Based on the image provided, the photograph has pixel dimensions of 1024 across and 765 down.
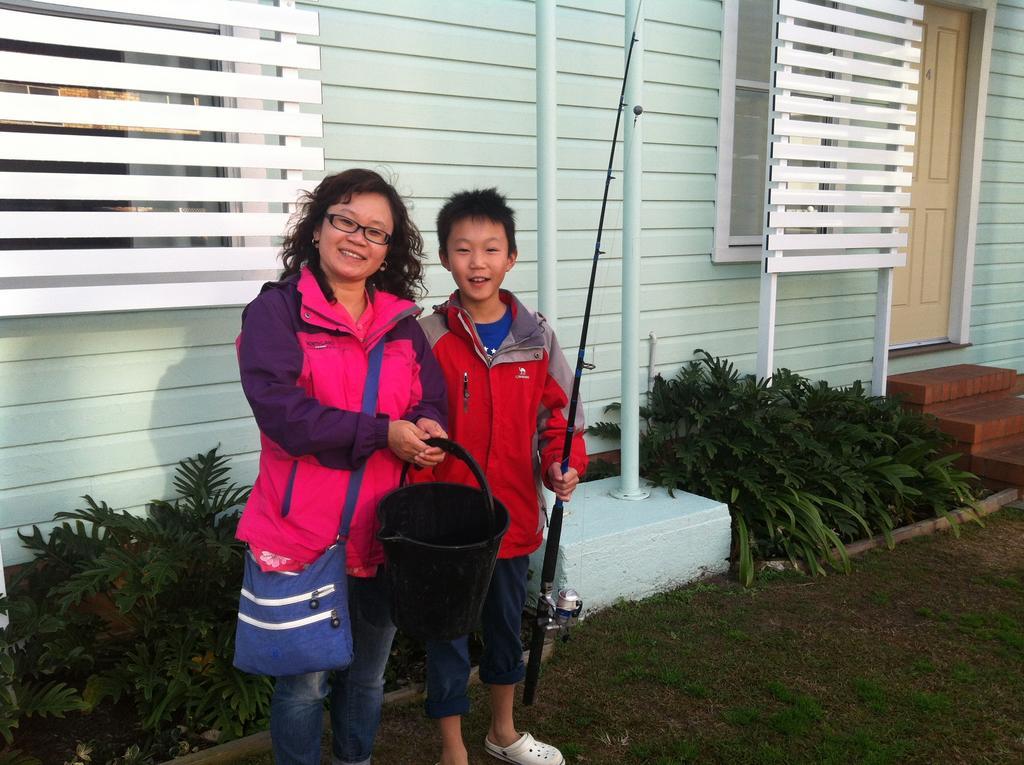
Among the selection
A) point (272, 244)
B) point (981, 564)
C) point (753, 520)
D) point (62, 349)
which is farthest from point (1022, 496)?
point (62, 349)

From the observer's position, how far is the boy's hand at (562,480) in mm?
2479

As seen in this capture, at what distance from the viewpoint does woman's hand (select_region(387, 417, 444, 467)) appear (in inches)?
78.7

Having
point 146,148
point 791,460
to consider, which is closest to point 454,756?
point 146,148

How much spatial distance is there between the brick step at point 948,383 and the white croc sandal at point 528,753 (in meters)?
4.03

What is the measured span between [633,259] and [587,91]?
105 cm

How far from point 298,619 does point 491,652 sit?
30.9 inches

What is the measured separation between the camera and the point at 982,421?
17.8 feet

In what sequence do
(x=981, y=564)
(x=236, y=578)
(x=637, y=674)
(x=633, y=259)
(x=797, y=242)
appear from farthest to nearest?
(x=797, y=242) → (x=981, y=564) → (x=633, y=259) → (x=637, y=674) → (x=236, y=578)

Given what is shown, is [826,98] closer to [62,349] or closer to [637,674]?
[637,674]

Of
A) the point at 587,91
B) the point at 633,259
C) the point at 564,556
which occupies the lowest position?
the point at 564,556

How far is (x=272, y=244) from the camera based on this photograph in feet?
11.4

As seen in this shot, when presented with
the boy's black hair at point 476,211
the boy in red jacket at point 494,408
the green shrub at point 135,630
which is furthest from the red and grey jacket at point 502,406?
the green shrub at point 135,630

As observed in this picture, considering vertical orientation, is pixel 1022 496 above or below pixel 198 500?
below

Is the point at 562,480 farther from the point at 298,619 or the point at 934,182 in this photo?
the point at 934,182
